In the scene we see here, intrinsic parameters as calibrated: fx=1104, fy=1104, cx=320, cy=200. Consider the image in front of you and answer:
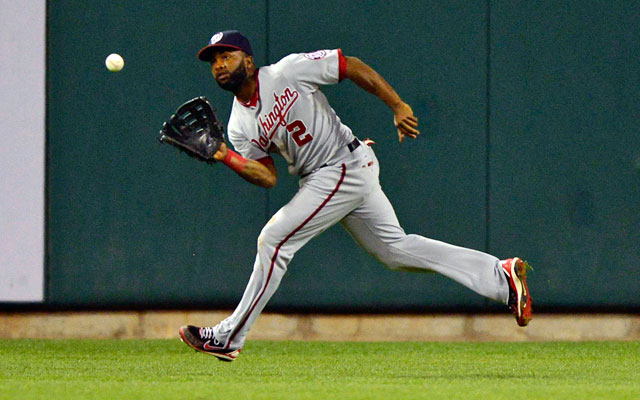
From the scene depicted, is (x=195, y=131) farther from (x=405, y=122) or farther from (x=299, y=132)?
(x=405, y=122)

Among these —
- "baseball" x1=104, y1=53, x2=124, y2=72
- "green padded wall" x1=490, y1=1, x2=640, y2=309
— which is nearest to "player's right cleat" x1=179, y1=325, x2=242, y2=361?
"baseball" x1=104, y1=53, x2=124, y2=72

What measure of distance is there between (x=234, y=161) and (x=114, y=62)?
2.21 m

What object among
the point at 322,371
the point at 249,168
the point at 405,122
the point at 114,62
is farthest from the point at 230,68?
the point at 114,62

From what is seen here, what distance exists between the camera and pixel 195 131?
216 inches

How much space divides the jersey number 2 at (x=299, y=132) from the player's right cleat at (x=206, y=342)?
3.53 ft

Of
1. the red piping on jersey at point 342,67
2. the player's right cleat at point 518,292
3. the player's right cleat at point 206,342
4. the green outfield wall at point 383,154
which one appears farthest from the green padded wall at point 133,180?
the player's right cleat at point 518,292

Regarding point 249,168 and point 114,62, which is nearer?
point 249,168

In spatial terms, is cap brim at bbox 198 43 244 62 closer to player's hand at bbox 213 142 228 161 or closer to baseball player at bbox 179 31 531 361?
baseball player at bbox 179 31 531 361

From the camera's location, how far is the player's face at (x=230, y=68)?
5.59 meters

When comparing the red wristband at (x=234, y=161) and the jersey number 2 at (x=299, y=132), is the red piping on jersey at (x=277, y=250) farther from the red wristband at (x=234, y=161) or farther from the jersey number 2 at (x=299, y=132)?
the red wristband at (x=234, y=161)

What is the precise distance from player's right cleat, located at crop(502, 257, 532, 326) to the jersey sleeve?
51.1 inches

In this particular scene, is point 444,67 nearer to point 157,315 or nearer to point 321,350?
point 321,350

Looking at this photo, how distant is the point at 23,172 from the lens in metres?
7.98

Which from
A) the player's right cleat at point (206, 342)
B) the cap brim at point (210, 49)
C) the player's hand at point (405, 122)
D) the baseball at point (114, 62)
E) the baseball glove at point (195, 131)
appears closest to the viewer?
the player's hand at point (405, 122)
